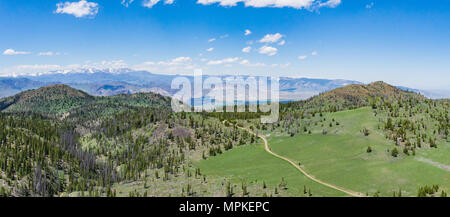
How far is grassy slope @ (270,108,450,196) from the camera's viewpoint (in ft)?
266

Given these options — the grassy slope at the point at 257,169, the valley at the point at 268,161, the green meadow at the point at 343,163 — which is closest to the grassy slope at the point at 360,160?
the green meadow at the point at 343,163

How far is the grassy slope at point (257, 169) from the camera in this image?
8556 cm

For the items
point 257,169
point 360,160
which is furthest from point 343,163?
point 257,169

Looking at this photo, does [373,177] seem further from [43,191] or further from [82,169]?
Answer: [82,169]

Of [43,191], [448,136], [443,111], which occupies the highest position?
[443,111]

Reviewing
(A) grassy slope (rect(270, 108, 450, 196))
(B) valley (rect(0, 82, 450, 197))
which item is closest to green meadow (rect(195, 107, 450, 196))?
(A) grassy slope (rect(270, 108, 450, 196))

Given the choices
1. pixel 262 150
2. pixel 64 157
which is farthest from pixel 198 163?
pixel 64 157

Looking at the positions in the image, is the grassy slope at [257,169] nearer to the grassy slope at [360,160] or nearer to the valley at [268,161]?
the valley at [268,161]

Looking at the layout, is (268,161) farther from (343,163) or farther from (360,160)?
(360,160)

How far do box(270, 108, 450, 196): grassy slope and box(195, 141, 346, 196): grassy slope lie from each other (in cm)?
840

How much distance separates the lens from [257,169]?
117 meters

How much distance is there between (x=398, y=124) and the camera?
134 metres

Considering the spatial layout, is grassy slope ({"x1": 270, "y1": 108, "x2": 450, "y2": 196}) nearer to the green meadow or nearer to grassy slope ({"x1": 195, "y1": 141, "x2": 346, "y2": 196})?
the green meadow

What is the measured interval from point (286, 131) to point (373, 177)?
9180cm
